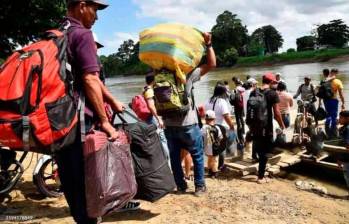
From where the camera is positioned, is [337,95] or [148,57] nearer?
[148,57]

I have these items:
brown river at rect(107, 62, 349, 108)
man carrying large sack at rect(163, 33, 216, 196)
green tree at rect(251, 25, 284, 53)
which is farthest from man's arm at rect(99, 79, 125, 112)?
green tree at rect(251, 25, 284, 53)

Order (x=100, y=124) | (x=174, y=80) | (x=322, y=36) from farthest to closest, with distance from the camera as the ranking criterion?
1. (x=322, y=36)
2. (x=174, y=80)
3. (x=100, y=124)

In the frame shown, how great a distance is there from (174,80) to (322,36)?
10419cm

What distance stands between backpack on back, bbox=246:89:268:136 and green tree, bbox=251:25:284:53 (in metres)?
120

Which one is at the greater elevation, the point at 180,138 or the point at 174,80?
the point at 174,80

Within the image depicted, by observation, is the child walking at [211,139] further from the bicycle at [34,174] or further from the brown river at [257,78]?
the brown river at [257,78]

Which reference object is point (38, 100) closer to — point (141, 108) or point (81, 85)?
point (81, 85)

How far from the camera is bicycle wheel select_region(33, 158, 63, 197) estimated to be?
16.8 feet

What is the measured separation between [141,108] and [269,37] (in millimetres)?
122561

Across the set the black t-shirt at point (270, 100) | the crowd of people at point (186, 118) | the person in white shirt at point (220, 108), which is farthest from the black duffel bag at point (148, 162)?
the person in white shirt at point (220, 108)

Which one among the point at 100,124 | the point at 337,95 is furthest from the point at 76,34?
the point at 337,95

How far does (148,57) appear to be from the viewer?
487 cm

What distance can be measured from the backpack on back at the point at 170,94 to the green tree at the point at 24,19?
4.38 meters

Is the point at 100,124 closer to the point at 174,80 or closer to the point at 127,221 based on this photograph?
the point at 127,221
